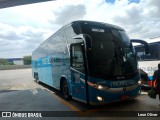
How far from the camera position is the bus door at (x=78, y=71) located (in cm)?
678

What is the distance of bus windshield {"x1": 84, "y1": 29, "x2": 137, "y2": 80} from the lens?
258 inches

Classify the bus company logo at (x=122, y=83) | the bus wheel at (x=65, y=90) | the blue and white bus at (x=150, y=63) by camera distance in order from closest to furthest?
the bus company logo at (x=122, y=83) < the bus wheel at (x=65, y=90) < the blue and white bus at (x=150, y=63)

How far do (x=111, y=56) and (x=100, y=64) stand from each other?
536mm

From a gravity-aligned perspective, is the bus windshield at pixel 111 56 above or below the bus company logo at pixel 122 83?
above

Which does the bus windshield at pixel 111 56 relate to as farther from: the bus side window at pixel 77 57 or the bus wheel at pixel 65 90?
the bus wheel at pixel 65 90

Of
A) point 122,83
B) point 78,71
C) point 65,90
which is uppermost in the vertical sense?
point 78,71

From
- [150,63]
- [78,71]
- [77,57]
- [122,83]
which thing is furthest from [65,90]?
[150,63]

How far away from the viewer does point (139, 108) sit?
22.3 feet

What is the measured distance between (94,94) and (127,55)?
2070mm

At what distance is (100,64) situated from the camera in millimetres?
6590

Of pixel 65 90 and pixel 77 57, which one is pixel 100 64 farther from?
pixel 65 90

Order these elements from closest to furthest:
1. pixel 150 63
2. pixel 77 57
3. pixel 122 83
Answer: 1. pixel 122 83
2. pixel 77 57
3. pixel 150 63

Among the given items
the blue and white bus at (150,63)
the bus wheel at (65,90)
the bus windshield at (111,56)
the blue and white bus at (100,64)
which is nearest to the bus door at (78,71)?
the blue and white bus at (100,64)

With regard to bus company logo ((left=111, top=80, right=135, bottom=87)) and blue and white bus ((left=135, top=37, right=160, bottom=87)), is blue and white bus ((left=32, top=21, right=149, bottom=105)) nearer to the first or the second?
bus company logo ((left=111, top=80, right=135, bottom=87))
